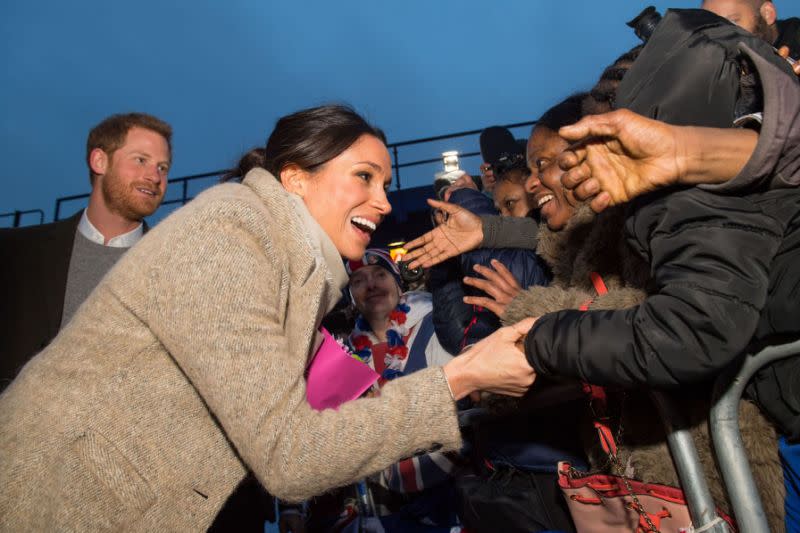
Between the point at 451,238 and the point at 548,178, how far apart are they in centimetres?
76

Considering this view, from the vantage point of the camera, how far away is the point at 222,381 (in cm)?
134

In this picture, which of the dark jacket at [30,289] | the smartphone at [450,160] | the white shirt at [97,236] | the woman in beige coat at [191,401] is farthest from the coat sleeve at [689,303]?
the smartphone at [450,160]

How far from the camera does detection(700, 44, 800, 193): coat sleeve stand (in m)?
1.30

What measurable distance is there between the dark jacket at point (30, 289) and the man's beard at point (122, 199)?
1.11 feet

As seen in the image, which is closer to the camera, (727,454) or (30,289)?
(727,454)

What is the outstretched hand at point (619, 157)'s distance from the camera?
4.37ft

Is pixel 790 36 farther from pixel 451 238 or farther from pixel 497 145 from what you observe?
pixel 451 238

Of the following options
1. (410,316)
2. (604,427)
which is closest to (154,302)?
(604,427)

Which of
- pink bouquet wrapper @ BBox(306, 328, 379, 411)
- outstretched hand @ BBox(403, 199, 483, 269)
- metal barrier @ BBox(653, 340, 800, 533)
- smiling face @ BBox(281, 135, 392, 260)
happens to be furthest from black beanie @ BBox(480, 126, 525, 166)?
metal barrier @ BBox(653, 340, 800, 533)

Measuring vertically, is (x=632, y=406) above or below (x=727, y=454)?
above

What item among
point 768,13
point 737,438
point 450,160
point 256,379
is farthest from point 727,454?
point 450,160

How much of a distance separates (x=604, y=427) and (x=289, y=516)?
299 centimetres

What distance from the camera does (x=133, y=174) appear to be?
3.73 metres

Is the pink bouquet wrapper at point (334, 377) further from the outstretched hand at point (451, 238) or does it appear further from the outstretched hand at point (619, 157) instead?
the outstretched hand at point (451, 238)
